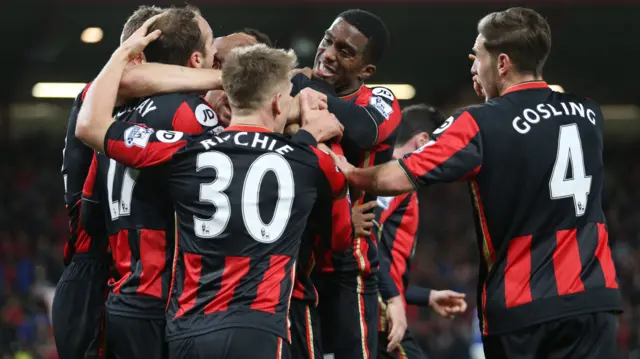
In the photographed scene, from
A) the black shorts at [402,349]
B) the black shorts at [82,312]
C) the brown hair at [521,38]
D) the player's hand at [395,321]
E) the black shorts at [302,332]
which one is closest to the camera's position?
the brown hair at [521,38]

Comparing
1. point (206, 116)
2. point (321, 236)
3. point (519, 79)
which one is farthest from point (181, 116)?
point (519, 79)

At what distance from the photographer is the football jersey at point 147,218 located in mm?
4477

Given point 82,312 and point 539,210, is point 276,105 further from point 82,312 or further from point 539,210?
point 82,312

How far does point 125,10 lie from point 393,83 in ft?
20.5

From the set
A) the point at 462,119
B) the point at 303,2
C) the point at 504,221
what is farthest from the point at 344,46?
the point at 303,2

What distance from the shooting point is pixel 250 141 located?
4.12 metres

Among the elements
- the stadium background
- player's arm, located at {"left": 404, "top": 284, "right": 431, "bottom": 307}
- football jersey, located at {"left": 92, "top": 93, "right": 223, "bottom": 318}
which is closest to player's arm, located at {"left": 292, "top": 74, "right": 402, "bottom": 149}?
football jersey, located at {"left": 92, "top": 93, "right": 223, "bottom": 318}

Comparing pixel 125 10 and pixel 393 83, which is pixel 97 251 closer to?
pixel 125 10

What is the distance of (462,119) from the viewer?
177 inches

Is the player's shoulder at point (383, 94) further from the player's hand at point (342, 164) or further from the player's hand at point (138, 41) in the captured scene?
the player's hand at point (138, 41)

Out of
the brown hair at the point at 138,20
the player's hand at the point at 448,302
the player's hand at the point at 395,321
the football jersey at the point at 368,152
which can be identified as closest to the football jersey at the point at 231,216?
the football jersey at the point at 368,152

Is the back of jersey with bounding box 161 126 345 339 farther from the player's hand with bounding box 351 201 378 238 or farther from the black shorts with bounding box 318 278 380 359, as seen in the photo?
the black shorts with bounding box 318 278 380 359

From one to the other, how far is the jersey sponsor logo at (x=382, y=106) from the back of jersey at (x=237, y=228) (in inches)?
33.5

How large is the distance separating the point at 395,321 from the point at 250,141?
216 cm
